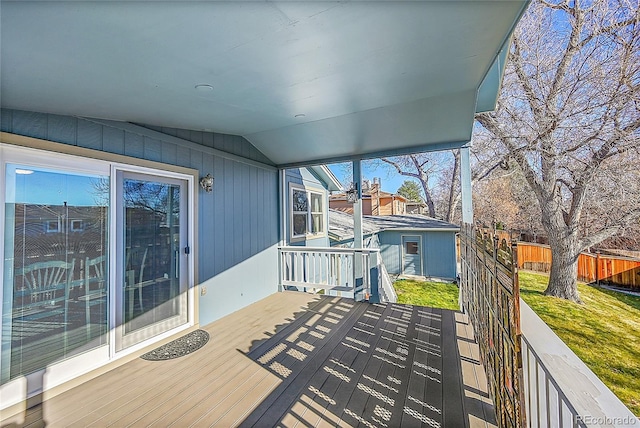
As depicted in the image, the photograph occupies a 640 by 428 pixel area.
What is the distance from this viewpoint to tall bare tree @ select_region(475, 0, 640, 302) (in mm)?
6023

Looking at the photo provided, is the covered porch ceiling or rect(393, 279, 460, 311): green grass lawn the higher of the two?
the covered porch ceiling

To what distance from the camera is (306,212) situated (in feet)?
23.7

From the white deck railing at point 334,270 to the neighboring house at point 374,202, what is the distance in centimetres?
1127

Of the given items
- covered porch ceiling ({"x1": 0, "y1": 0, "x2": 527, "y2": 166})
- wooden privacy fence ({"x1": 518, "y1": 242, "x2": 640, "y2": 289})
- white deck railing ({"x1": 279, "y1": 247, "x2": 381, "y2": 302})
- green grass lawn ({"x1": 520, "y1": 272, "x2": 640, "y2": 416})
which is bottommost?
green grass lawn ({"x1": 520, "y1": 272, "x2": 640, "y2": 416})

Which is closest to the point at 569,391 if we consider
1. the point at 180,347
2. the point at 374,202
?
the point at 180,347

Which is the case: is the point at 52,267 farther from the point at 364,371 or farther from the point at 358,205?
the point at 358,205

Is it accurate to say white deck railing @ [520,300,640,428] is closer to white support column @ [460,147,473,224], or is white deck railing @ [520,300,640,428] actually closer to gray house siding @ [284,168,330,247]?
white support column @ [460,147,473,224]

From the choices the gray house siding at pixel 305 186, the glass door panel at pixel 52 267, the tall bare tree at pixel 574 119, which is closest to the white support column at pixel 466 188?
the gray house siding at pixel 305 186

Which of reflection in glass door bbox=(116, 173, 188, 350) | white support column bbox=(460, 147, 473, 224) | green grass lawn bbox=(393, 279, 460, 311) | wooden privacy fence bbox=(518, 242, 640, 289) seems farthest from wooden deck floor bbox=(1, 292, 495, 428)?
wooden privacy fence bbox=(518, 242, 640, 289)

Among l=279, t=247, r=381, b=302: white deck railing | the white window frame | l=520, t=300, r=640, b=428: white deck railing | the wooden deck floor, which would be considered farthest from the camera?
the white window frame

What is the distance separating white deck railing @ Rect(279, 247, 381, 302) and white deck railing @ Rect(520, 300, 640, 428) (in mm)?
3318

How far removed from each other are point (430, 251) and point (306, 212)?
22.0 feet

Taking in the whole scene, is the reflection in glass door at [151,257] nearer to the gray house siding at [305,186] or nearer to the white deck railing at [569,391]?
the gray house siding at [305,186]

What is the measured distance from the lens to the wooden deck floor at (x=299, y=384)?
7.07ft
